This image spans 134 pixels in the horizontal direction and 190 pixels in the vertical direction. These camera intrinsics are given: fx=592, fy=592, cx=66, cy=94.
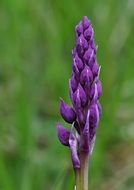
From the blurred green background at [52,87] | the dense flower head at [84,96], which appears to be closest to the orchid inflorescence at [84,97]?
the dense flower head at [84,96]

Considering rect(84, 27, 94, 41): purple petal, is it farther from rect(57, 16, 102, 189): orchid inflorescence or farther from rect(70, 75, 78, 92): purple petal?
rect(70, 75, 78, 92): purple petal

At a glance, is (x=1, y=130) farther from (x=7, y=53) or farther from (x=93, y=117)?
(x=93, y=117)

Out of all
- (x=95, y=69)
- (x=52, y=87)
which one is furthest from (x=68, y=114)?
(x=52, y=87)

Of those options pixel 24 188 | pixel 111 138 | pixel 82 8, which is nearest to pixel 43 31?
pixel 82 8

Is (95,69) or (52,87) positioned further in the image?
(52,87)

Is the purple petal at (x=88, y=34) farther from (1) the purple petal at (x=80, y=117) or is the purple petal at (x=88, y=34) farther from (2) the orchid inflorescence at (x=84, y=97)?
(1) the purple petal at (x=80, y=117)

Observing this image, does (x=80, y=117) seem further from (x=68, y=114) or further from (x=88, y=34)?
(x=88, y=34)
